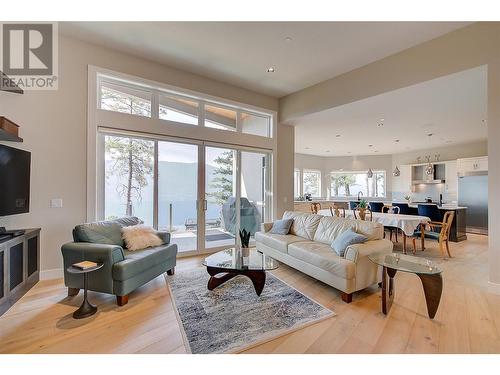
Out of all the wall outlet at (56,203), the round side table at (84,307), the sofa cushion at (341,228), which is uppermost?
the wall outlet at (56,203)

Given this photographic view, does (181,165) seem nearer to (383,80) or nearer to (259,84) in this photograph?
(259,84)

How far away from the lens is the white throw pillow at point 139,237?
3.12 meters

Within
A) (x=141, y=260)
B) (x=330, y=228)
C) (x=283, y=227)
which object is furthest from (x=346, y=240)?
(x=141, y=260)

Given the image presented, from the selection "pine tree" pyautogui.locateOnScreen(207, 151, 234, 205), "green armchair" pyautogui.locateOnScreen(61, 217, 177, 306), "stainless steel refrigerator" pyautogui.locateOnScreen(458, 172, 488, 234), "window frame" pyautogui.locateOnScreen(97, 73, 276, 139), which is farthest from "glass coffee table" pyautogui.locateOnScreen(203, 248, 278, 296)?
"stainless steel refrigerator" pyautogui.locateOnScreen(458, 172, 488, 234)

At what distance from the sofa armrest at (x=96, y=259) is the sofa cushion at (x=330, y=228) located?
2.80 metres

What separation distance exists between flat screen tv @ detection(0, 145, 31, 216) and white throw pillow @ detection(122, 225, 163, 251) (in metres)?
1.22

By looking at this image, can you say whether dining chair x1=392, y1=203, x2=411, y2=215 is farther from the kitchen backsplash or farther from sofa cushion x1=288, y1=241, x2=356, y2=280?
sofa cushion x1=288, y1=241, x2=356, y2=280

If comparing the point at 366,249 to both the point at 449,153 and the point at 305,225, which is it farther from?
the point at 449,153

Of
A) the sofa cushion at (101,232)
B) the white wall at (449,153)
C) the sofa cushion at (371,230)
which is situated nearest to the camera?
the sofa cushion at (101,232)

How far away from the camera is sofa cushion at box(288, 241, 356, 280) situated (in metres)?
2.66

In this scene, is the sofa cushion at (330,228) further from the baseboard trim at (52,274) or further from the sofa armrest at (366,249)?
the baseboard trim at (52,274)

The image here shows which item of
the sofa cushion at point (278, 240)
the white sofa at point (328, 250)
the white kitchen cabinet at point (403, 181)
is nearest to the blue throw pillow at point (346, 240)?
the white sofa at point (328, 250)

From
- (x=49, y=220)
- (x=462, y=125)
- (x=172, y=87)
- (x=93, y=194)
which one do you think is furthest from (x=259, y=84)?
(x=462, y=125)

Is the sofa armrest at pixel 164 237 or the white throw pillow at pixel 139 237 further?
the sofa armrest at pixel 164 237
